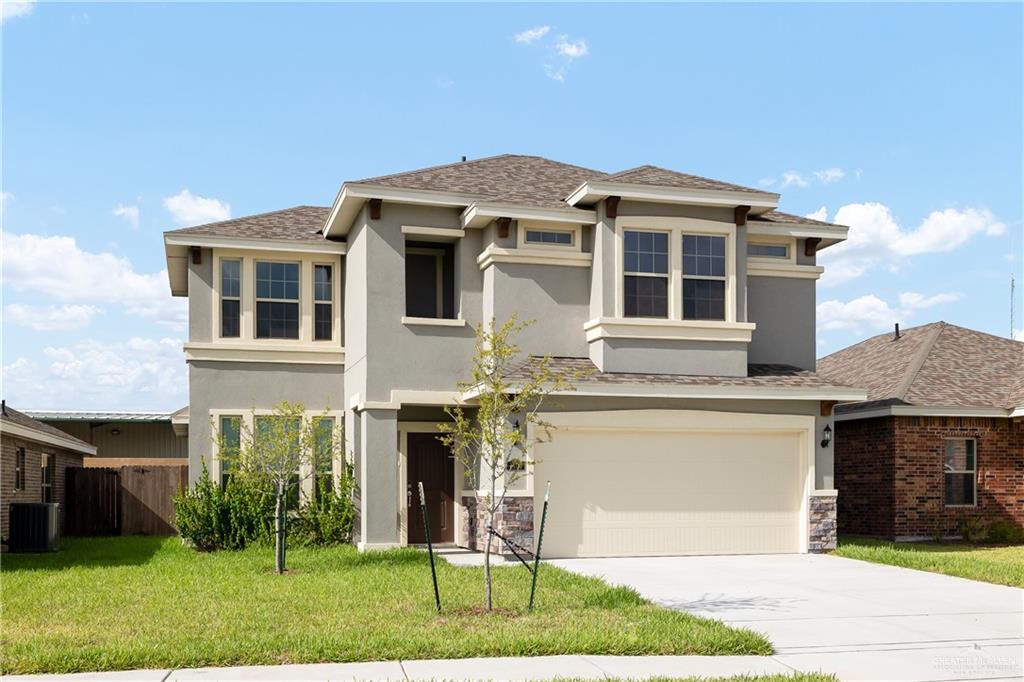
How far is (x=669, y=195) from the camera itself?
18.5 m

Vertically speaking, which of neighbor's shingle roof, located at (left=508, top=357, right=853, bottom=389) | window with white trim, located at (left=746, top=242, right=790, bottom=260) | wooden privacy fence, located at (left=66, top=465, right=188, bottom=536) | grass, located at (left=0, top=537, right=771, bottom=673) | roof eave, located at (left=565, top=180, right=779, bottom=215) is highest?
roof eave, located at (left=565, top=180, right=779, bottom=215)

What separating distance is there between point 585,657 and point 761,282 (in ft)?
40.0

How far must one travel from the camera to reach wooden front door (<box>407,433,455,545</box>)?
20.2 metres

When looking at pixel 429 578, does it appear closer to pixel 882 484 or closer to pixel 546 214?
pixel 546 214

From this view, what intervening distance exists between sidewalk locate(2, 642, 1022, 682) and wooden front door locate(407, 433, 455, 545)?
10839 millimetres

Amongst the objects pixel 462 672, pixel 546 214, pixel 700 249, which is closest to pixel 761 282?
pixel 700 249

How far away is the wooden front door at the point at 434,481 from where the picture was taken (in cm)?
2023

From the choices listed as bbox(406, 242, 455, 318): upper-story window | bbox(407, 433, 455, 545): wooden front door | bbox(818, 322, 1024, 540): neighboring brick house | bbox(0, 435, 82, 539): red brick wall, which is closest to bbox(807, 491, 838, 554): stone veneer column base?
bbox(818, 322, 1024, 540): neighboring brick house

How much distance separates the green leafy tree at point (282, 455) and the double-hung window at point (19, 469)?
431 centimetres

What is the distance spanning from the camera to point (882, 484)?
848 inches

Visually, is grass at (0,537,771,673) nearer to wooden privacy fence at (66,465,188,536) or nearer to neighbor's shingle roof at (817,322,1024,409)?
wooden privacy fence at (66,465,188,536)

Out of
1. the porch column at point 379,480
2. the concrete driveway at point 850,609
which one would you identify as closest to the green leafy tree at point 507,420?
the porch column at point 379,480

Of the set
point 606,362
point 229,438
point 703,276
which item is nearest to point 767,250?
point 703,276

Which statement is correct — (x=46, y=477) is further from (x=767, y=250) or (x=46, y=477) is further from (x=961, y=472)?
(x=961, y=472)
